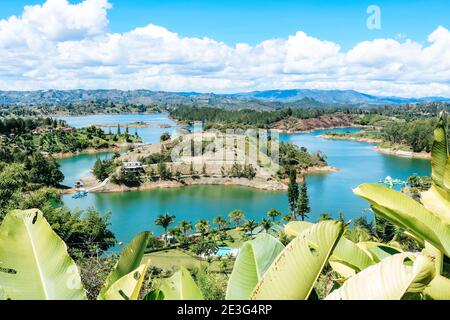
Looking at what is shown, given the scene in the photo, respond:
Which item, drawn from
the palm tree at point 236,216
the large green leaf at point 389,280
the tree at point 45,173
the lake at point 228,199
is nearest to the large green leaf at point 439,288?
the large green leaf at point 389,280

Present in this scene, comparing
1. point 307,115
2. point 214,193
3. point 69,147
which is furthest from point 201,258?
point 307,115

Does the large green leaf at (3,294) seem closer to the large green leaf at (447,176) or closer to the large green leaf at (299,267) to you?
the large green leaf at (299,267)

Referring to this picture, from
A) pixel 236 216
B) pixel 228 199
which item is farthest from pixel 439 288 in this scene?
pixel 228 199


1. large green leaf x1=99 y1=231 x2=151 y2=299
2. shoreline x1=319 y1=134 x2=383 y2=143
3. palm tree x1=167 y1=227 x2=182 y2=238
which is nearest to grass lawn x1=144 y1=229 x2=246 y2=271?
palm tree x1=167 y1=227 x2=182 y2=238

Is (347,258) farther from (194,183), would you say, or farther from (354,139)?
(354,139)

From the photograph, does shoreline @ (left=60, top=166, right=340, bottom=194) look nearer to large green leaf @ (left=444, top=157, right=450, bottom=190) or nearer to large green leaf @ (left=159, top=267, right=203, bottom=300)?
large green leaf @ (left=444, top=157, right=450, bottom=190)
